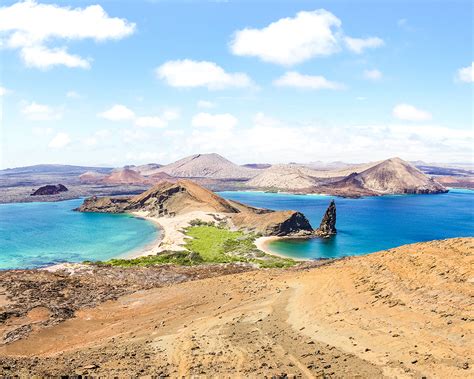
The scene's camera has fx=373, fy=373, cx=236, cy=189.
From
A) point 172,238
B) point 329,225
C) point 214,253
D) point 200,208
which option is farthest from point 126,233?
→ point 329,225

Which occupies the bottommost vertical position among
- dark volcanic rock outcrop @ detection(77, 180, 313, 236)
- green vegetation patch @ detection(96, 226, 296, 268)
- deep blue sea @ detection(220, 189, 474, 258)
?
deep blue sea @ detection(220, 189, 474, 258)

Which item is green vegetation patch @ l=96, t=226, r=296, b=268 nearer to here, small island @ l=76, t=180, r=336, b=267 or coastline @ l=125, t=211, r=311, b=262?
small island @ l=76, t=180, r=336, b=267

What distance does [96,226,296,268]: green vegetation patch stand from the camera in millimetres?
66188

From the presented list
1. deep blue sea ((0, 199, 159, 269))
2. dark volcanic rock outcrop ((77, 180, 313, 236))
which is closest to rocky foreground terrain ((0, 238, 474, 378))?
deep blue sea ((0, 199, 159, 269))

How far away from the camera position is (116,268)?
59.3m

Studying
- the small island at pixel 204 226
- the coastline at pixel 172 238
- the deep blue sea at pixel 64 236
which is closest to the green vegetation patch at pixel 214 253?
the small island at pixel 204 226

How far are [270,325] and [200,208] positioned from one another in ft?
324

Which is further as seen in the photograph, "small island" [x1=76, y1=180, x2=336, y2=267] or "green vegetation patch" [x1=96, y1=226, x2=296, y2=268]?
"small island" [x1=76, y1=180, x2=336, y2=267]

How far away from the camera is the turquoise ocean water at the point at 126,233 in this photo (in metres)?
80.4

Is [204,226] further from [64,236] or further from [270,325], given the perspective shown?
[270,325]

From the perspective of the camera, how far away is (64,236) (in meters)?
99.6

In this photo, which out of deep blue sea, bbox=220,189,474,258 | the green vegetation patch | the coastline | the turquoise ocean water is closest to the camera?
the green vegetation patch

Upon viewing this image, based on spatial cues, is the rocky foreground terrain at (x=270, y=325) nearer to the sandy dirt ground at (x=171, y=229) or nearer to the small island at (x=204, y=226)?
the small island at (x=204, y=226)

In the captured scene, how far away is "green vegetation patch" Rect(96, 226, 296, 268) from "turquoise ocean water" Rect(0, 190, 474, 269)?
8033mm
